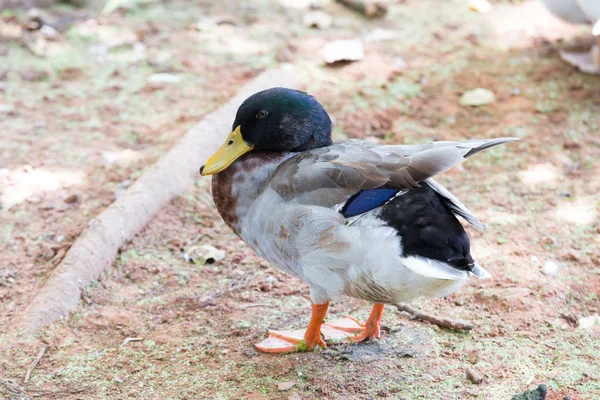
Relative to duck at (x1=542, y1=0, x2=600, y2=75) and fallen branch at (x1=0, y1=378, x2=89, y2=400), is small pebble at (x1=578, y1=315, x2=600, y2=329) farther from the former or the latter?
duck at (x1=542, y1=0, x2=600, y2=75)

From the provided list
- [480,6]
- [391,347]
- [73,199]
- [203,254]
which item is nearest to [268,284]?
[203,254]

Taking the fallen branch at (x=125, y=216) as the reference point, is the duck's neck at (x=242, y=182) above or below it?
above

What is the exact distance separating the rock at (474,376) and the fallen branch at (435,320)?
1.20 feet

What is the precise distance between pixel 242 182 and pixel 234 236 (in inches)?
42.1

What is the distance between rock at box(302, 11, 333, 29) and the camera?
6.74m

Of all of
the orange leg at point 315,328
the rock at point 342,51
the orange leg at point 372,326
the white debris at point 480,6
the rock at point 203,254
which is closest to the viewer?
the orange leg at point 315,328

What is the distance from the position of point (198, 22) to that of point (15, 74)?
1861 mm

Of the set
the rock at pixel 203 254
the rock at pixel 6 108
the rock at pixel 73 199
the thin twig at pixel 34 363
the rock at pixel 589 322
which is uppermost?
the rock at pixel 589 322

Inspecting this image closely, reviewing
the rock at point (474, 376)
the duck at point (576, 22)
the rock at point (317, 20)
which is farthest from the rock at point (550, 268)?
the rock at point (317, 20)

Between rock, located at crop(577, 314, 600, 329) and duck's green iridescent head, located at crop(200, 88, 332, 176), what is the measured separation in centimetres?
147

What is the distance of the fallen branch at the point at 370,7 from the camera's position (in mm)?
6945

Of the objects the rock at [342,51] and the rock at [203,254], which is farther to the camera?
the rock at [342,51]

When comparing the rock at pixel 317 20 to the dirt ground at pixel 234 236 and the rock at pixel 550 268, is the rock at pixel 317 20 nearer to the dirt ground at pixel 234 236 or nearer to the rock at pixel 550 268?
the dirt ground at pixel 234 236

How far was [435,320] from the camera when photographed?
10.6 ft
